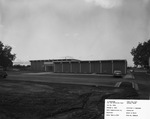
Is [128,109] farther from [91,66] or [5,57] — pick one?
[5,57]

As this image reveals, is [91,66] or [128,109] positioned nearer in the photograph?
[128,109]

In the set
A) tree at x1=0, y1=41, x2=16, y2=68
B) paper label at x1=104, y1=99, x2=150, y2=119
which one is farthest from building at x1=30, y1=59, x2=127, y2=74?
paper label at x1=104, y1=99, x2=150, y2=119

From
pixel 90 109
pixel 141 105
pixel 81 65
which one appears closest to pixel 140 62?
pixel 81 65

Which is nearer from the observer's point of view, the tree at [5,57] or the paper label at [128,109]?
the paper label at [128,109]

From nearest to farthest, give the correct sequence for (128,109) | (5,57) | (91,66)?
1. (128,109)
2. (91,66)
3. (5,57)

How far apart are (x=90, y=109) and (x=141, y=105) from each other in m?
8.21

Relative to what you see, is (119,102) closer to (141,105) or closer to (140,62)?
(141,105)

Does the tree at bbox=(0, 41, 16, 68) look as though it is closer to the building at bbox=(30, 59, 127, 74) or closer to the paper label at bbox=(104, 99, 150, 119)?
the building at bbox=(30, 59, 127, 74)

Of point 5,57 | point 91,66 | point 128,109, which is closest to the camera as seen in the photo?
point 128,109

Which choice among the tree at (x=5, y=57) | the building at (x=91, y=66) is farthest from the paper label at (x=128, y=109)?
the tree at (x=5, y=57)

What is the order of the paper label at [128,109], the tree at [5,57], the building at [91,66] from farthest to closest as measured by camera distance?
the tree at [5,57] → the building at [91,66] → the paper label at [128,109]

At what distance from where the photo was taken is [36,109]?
9.30m

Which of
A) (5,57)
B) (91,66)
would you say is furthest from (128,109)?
(5,57)

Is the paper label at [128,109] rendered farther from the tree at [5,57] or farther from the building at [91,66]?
the tree at [5,57]
